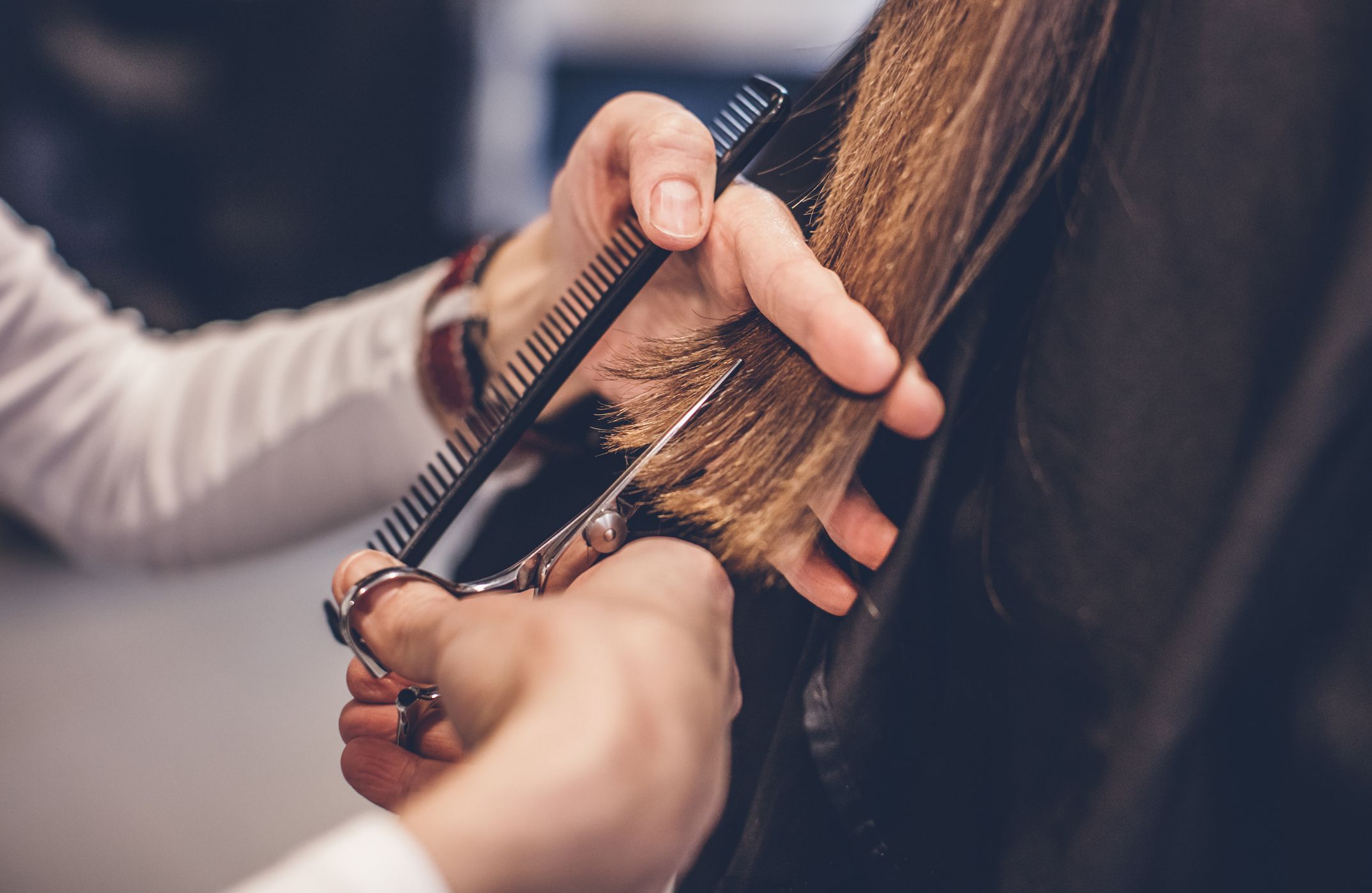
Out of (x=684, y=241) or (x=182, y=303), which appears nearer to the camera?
(x=684, y=241)

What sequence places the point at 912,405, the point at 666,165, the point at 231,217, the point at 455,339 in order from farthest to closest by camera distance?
1. the point at 231,217
2. the point at 455,339
3. the point at 666,165
4. the point at 912,405

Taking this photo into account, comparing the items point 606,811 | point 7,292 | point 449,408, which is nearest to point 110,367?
point 7,292

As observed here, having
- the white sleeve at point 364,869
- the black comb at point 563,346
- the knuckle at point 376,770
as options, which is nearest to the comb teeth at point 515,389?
the black comb at point 563,346

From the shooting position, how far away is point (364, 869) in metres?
0.25

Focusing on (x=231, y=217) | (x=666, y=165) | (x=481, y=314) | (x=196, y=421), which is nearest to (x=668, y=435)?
→ (x=666, y=165)

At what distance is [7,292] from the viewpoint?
74 cm

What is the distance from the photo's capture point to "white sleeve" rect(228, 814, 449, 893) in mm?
243

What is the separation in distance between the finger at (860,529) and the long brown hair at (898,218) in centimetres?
3

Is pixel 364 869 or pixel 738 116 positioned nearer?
pixel 364 869

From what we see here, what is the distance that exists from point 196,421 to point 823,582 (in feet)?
2.51

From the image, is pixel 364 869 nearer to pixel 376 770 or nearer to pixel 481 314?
pixel 376 770

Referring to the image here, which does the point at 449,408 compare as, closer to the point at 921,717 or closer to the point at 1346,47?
the point at 921,717

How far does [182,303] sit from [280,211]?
26 centimetres

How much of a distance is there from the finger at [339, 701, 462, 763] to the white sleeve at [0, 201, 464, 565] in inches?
13.6
